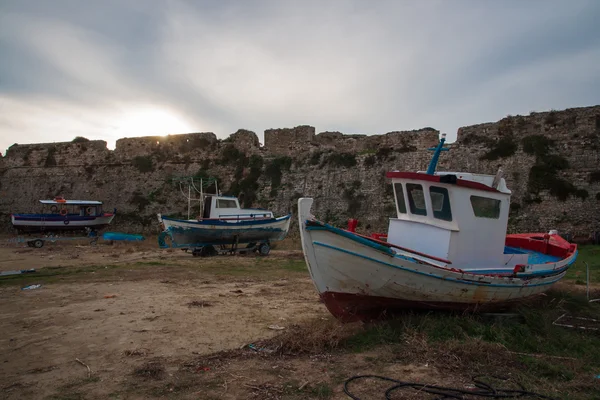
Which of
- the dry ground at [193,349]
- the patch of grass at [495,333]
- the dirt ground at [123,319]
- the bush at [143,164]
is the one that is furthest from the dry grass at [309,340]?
the bush at [143,164]

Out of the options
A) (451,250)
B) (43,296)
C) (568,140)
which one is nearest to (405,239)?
(451,250)

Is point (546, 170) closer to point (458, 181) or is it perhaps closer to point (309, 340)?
point (458, 181)

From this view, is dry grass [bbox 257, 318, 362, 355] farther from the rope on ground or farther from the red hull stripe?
the red hull stripe

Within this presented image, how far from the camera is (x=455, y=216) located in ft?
20.7

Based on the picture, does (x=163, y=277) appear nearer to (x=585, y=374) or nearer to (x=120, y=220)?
(x=585, y=374)

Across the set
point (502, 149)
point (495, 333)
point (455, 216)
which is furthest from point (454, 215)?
point (502, 149)

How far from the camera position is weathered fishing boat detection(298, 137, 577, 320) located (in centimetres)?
543

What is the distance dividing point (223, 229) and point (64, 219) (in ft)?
36.3

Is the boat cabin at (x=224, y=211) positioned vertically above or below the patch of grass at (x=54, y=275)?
above

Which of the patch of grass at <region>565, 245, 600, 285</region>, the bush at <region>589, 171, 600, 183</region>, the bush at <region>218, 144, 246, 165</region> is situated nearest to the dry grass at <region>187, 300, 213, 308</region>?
the patch of grass at <region>565, 245, 600, 285</region>

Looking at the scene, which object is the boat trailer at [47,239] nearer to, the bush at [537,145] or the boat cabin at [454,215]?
the boat cabin at [454,215]

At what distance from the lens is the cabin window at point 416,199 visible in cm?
674

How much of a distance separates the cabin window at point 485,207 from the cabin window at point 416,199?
0.76 m

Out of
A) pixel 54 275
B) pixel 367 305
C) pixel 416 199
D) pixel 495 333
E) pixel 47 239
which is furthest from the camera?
pixel 47 239
